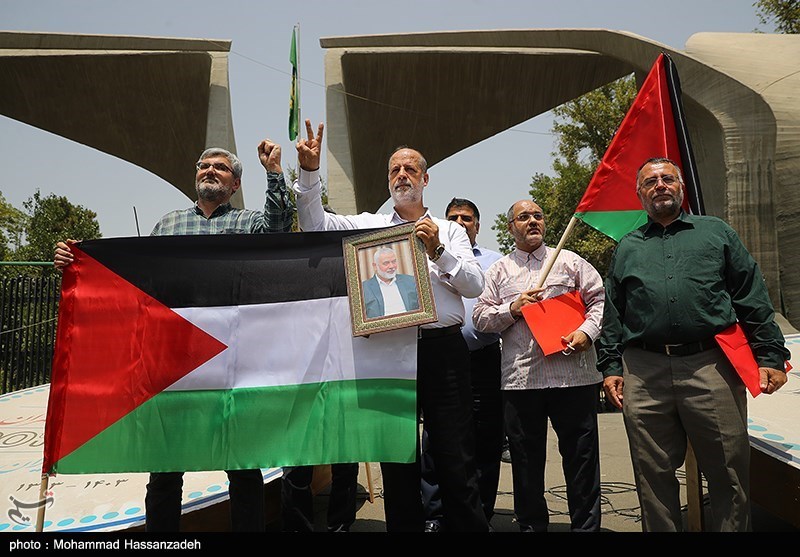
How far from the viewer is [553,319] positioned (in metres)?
3.74

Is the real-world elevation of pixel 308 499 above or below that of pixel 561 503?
above

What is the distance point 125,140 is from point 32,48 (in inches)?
234

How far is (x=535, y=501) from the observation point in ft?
11.9

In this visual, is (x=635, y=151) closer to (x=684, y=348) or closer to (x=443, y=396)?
(x=684, y=348)

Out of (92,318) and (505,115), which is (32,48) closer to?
(505,115)

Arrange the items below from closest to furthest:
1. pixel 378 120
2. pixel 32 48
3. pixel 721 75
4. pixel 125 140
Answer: pixel 721 75
pixel 32 48
pixel 378 120
pixel 125 140

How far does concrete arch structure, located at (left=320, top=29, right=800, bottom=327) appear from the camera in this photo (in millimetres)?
11680

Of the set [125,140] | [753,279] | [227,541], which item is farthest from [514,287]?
[125,140]

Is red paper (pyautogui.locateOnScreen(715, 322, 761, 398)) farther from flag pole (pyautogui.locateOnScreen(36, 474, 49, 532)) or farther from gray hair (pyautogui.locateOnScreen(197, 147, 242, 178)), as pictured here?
flag pole (pyautogui.locateOnScreen(36, 474, 49, 532))

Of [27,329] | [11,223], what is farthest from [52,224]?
[27,329]

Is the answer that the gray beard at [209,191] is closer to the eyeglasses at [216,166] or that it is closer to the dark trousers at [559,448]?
the eyeglasses at [216,166]

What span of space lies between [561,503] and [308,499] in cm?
194

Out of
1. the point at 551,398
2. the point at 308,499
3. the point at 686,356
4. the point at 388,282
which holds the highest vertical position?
the point at 388,282

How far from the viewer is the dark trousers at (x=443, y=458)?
3.00 meters
